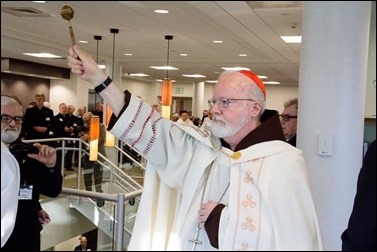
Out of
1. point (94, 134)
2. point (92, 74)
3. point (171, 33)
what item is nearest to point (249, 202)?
point (92, 74)

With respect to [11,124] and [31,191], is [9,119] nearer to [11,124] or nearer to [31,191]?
[11,124]

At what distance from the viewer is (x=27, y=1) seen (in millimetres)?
1196

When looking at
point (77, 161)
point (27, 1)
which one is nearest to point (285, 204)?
point (27, 1)

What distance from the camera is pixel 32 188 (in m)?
2.16

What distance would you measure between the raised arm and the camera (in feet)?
2.32

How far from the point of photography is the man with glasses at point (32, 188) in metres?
1.99

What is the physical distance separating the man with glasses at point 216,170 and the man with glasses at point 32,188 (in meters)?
0.70

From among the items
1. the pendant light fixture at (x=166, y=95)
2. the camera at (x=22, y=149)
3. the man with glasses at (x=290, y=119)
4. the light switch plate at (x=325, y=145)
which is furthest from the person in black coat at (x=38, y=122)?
the man with glasses at (x=290, y=119)

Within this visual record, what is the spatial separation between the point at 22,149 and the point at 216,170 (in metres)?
1.01

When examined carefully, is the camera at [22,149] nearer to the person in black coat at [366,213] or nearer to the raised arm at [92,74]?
the raised arm at [92,74]

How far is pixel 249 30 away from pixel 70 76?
2.35ft

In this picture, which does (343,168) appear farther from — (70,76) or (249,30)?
(70,76)

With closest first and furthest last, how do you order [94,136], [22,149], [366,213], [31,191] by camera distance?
[366,213] → [22,149] → [31,191] → [94,136]

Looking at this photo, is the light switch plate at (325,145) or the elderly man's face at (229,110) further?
the light switch plate at (325,145)
